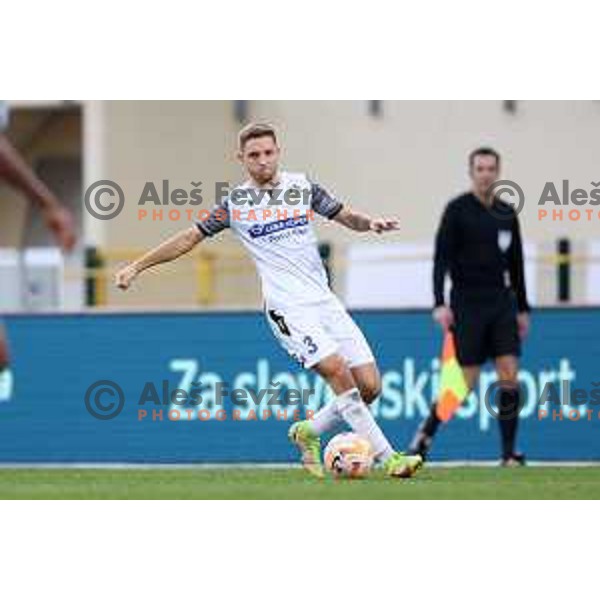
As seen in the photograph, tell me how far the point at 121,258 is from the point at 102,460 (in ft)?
22.1

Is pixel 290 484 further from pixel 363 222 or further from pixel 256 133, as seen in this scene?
pixel 256 133

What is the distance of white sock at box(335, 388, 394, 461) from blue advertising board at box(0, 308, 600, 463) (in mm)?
4757

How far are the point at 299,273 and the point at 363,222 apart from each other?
516mm

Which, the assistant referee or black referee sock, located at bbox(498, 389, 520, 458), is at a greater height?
the assistant referee

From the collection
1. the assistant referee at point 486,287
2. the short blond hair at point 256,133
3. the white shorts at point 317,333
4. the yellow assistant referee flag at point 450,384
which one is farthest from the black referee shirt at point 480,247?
the short blond hair at point 256,133

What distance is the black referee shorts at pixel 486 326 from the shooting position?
1670 centimetres

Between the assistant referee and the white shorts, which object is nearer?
the white shorts

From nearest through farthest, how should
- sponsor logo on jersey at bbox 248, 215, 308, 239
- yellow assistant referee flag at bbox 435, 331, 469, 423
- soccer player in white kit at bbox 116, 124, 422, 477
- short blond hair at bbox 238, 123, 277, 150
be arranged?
short blond hair at bbox 238, 123, 277, 150 → soccer player in white kit at bbox 116, 124, 422, 477 → sponsor logo on jersey at bbox 248, 215, 308, 239 → yellow assistant referee flag at bbox 435, 331, 469, 423

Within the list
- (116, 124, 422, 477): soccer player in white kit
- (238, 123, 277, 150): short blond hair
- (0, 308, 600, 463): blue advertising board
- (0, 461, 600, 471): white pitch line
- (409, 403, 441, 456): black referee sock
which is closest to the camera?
(238, 123, 277, 150): short blond hair

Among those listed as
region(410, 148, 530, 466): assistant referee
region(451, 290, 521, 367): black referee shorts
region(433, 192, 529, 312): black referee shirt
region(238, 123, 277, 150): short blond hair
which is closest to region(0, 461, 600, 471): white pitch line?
region(410, 148, 530, 466): assistant referee

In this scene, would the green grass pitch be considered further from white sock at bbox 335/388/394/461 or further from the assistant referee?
the assistant referee

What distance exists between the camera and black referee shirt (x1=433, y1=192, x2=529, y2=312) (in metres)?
16.7

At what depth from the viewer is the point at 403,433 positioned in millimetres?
18906

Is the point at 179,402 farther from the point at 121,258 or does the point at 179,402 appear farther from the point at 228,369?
the point at 121,258
